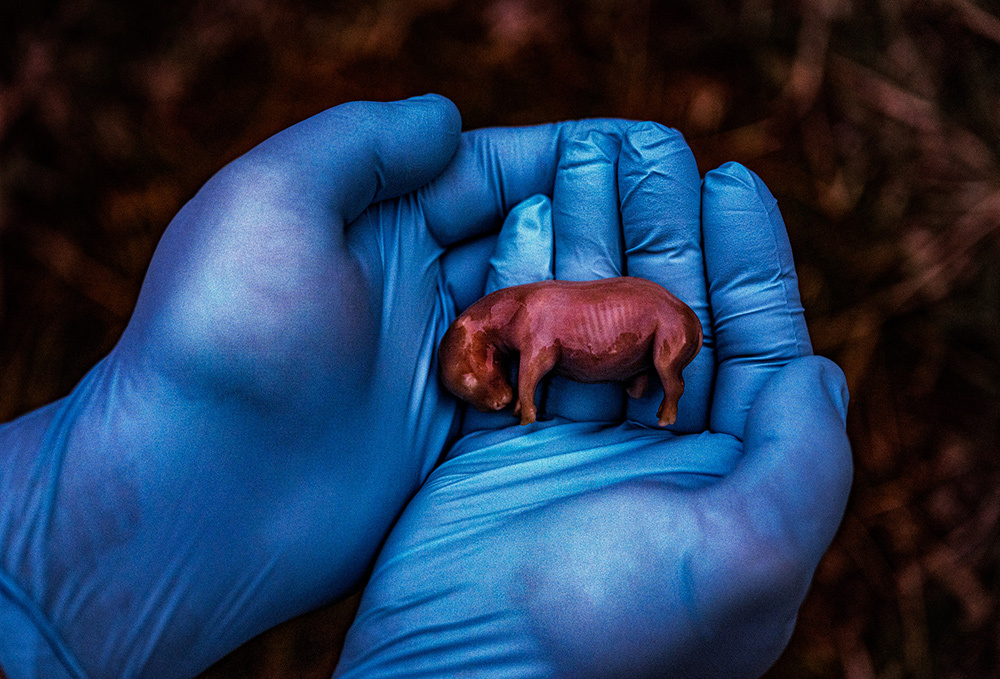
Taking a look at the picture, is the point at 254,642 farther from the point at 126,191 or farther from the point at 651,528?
the point at 126,191

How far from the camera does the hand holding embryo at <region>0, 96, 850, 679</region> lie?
3.40 ft

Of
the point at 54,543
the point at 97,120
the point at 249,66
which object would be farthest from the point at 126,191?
the point at 54,543

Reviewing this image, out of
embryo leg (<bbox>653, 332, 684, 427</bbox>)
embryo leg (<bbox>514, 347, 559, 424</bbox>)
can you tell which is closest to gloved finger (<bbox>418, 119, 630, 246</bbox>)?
embryo leg (<bbox>514, 347, 559, 424</bbox>)

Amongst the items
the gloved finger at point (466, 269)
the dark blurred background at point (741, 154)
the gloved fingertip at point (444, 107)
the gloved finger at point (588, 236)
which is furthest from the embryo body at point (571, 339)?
the dark blurred background at point (741, 154)

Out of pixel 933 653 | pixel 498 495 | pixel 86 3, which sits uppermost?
pixel 86 3

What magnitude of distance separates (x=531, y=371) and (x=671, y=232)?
51 cm

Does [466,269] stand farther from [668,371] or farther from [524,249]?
[668,371]

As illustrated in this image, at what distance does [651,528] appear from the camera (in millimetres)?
1051

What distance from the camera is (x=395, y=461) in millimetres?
1329

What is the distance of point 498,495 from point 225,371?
2.06 feet

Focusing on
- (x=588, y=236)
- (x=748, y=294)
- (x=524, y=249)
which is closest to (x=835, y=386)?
(x=748, y=294)

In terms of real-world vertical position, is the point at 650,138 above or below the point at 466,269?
above

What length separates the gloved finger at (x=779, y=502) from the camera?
1009 mm

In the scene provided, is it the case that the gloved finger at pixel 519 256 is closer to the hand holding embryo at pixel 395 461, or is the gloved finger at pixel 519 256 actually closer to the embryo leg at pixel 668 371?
the hand holding embryo at pixel 395 461
